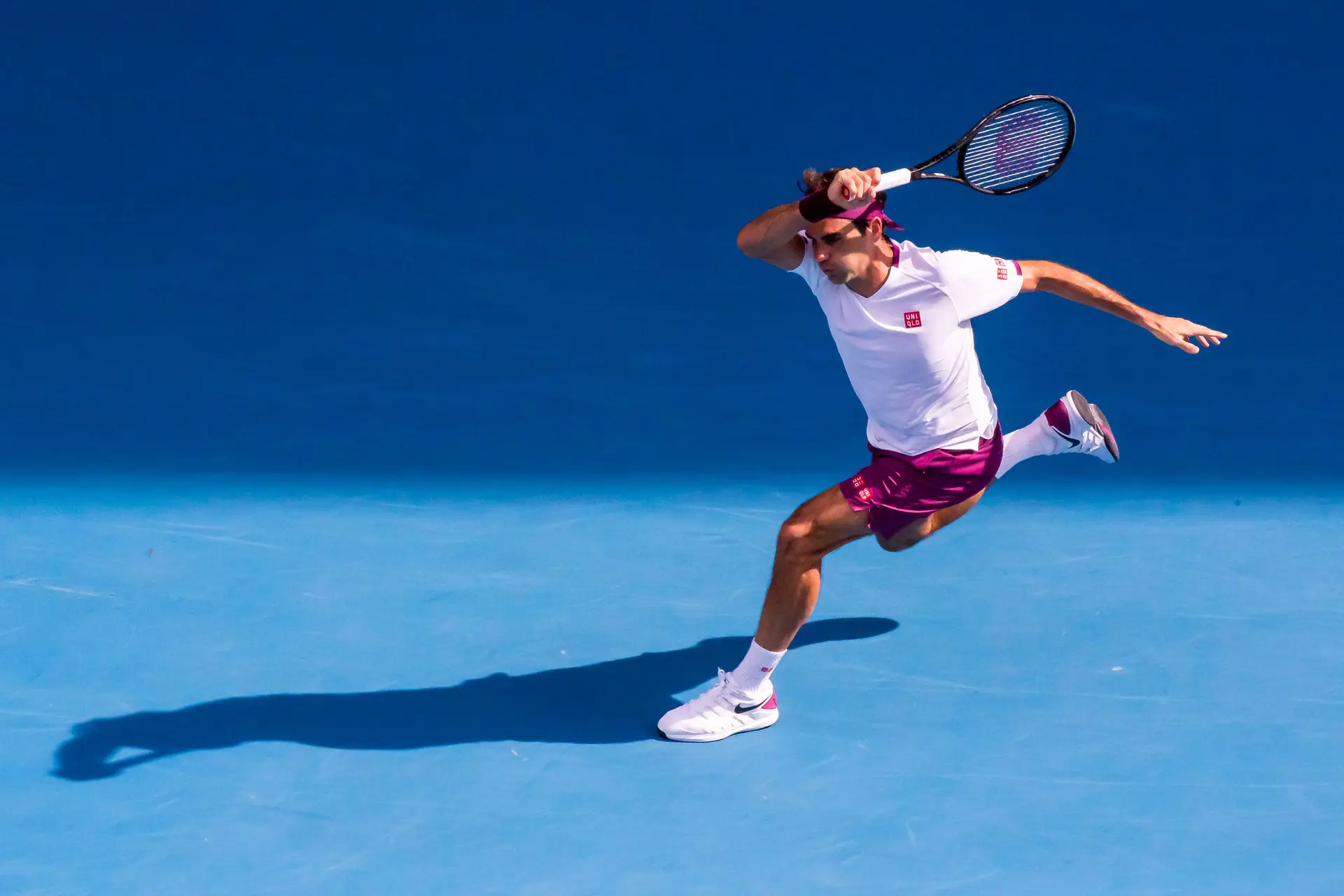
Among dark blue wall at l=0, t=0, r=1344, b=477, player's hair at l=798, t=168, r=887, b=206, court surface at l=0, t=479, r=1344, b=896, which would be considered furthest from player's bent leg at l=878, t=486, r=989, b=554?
dark blue wall at l=0, t=0, r=1344, b=477

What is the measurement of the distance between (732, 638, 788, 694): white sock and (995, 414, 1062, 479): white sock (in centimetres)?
116

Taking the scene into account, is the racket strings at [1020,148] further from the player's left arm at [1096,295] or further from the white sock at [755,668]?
the white sock at [755,668]

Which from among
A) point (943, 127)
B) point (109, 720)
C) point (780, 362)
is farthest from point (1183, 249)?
point (109, 720)

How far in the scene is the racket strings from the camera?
400 cm

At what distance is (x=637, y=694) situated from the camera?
166 inches

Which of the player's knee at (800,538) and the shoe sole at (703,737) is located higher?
the player's knee at (800,538)

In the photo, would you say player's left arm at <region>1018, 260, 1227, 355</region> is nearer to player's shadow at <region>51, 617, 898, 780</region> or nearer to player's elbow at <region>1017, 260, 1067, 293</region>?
player's elbow at <region>1017, 260, 1067, 293</region>

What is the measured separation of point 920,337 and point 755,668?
987mm

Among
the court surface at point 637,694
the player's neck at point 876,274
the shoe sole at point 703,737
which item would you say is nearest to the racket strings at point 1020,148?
the player's neck at point 876,274

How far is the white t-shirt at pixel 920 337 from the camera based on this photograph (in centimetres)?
388

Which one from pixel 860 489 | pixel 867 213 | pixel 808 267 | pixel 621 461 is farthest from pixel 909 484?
pixel 621 461

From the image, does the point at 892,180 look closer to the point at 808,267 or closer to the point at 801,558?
the point at 808,267

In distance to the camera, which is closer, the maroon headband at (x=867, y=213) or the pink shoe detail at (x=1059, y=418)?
the maroon headband at (x=867, y=213)

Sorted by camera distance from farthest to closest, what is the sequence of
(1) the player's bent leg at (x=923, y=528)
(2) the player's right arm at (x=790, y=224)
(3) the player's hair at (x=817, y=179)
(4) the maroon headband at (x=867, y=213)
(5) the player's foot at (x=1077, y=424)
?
1. (5) the player's foot at (x=1077, y=424)
2. (1) the player's bent leg at (x=923, y=528)
3. (4) the maroon headband at (x=867, y=213)
4. (3) the player's hair at (x=817, y=179)
5. (2) the player's right arm at (x=790, y=224)
